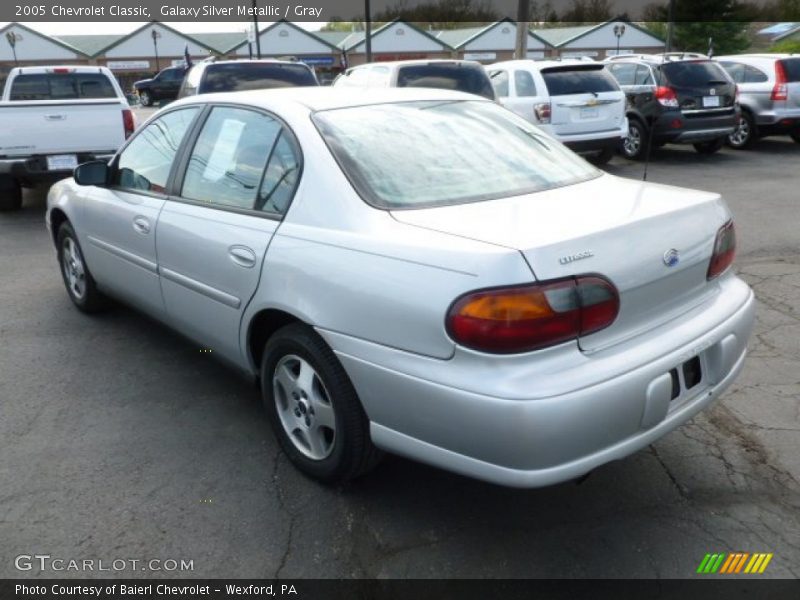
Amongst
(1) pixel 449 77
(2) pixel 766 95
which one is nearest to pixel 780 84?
(2) pixel 766 95

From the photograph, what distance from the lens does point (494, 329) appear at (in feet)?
7.49

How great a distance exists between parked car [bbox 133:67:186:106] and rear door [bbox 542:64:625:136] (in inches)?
1119

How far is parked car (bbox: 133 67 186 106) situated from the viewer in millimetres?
35500

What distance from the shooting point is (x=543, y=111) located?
1089 cm

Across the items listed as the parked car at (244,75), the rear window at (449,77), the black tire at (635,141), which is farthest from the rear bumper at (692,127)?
the parked car at (244,75)

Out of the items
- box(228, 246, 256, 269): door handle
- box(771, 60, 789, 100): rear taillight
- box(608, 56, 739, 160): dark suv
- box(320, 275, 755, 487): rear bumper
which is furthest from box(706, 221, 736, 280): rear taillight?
box(771, 60, 789, 100): rear taillight

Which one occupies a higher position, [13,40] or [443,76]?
[13,40]

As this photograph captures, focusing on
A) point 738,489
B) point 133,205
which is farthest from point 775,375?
point 133,205

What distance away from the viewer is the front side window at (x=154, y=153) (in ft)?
13.0

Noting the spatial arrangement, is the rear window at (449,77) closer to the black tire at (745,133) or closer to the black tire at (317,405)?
the black tire at (745,133)

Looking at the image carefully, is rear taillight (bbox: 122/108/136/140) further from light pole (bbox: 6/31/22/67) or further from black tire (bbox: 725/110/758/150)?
light pole (bbox: 6/31/22/67)

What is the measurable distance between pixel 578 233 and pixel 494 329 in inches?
17.8

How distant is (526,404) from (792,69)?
519 inches

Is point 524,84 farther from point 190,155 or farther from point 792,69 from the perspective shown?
point 190,155
